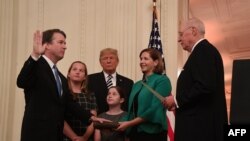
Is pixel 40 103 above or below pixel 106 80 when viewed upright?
below

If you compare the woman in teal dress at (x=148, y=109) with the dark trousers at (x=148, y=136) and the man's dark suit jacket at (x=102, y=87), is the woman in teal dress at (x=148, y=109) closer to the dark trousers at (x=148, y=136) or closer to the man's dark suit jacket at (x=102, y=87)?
the dark trousers at (x=148, y=136)

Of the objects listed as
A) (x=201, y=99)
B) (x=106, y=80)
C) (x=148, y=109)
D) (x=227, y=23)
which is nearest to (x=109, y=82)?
A: (x=106, y=80)

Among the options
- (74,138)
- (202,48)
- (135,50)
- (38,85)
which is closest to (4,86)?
(135,50)

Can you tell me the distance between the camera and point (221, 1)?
976 cm

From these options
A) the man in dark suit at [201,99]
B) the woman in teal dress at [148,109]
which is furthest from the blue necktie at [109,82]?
the man in dark suit at [201,99]

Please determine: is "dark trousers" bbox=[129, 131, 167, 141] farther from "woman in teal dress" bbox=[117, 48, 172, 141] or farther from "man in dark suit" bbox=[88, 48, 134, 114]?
"man in dark suit" bbox=[88, 48, 134, 114]

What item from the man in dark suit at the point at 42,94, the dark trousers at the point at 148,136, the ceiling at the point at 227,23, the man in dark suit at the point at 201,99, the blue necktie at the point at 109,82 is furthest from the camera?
the ceiling at the point at 227,23

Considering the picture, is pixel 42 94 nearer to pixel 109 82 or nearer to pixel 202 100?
pixel 202 100

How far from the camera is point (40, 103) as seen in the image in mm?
3373

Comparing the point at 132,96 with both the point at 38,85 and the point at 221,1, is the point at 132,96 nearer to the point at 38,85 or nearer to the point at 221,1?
the point at 38,85

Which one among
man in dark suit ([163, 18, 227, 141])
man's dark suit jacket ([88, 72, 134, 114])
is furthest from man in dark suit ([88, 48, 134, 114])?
man in dark suit ([163, 18, 227, 141])

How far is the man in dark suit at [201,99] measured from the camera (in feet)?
12.0

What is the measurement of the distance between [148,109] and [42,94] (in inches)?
48.5

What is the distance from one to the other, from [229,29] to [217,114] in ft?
28.2
